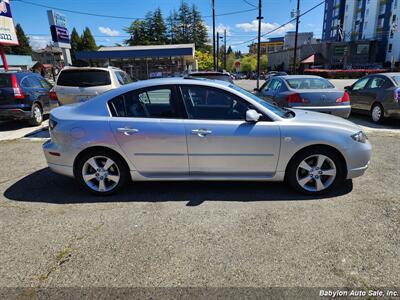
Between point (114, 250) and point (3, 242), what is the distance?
1.24 meters

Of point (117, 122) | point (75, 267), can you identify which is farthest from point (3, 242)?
point (117, 122)

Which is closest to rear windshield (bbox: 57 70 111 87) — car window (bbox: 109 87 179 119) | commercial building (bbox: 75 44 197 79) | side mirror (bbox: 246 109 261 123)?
car window (bbox: 109 87 179 119)

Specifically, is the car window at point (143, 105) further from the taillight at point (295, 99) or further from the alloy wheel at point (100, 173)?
the taillight at point (295, 99)

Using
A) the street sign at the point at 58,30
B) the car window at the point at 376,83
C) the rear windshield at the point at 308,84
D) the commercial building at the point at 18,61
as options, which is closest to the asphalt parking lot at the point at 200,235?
the rear windshield at the point at 308,84

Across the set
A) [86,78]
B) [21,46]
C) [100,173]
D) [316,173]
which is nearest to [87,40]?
[21,46]

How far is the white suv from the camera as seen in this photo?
24.2ft

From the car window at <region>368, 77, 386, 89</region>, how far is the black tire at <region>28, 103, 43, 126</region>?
10.4m

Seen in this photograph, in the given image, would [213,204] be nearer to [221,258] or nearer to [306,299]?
[221,258]

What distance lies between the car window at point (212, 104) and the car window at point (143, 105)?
0.21m

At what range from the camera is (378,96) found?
871 centimetres

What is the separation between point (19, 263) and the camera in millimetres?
2750

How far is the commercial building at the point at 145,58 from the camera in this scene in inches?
1275

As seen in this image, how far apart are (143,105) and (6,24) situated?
1346cm

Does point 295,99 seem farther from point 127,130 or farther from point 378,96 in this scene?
point 127,130
